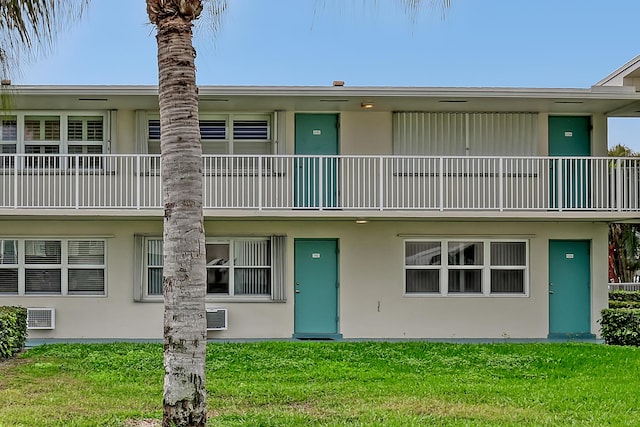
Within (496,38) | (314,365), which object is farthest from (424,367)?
(496,38)

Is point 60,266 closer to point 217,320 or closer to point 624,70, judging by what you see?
point 217,320

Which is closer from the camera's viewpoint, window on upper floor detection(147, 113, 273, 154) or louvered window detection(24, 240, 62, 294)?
louvered window detection(24, 240, 62, 294)

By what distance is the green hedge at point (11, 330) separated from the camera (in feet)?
36.7

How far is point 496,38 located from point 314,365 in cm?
2078

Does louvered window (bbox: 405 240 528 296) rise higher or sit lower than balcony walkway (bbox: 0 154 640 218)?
lower

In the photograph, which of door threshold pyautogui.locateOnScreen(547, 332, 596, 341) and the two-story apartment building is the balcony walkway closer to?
the two-story apartment building

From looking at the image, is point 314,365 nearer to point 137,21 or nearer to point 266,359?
point 266,359

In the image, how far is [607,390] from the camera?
335 inches

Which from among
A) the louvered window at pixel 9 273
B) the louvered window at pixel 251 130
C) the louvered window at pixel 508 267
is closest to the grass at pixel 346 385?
the louvered window at pixel 508 267

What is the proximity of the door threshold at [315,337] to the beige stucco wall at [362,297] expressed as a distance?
18 centimetres

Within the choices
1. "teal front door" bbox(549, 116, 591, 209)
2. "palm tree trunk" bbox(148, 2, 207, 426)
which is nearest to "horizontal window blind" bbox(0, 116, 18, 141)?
"palm tree trunk" bbox(148, 2, 207, 426)

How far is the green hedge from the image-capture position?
11.2m

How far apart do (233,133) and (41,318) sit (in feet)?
18.7

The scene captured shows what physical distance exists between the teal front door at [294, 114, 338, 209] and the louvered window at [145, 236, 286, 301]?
1180mm
